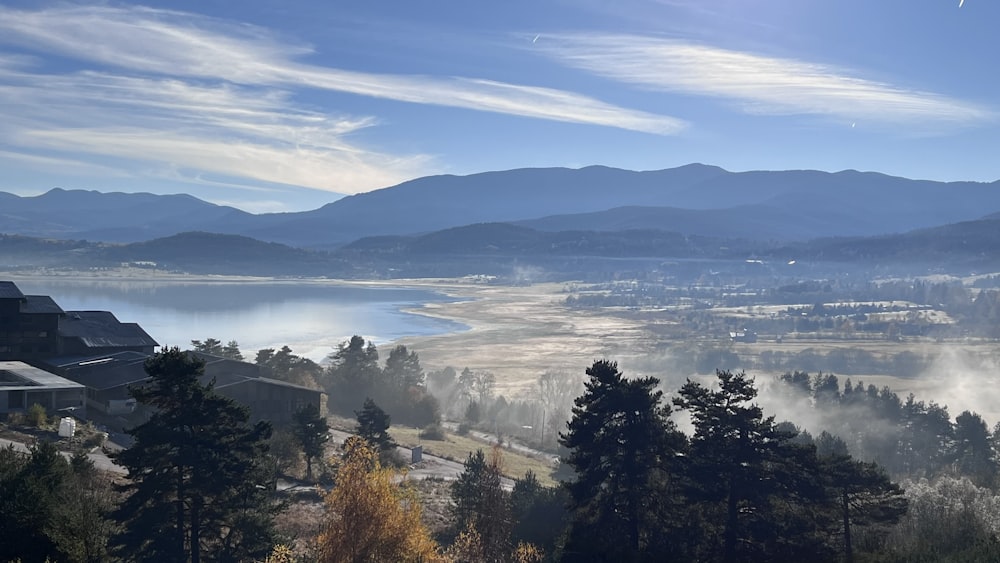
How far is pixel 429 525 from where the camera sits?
980 inches

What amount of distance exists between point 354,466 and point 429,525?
8.31 m

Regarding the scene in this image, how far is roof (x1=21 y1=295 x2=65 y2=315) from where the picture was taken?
125 ft

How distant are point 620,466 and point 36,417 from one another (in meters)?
19.3

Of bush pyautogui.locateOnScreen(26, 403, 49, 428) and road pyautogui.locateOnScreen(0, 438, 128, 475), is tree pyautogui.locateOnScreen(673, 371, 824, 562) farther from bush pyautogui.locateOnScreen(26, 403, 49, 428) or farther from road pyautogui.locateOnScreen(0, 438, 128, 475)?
bush pyautogui.locateOnScreen(26, 403, 49, 428)

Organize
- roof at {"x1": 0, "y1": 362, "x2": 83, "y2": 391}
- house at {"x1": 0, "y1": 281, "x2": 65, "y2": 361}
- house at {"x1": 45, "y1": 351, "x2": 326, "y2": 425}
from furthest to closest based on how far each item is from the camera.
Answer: house at {"x1": 0, "y1": 281, "x2": 65, "y2": 361} → house at {"x1": 45, "y1": 351, "x2": 326, "y2": 425} → roof at {"x1": 0, "y1": 362, "x2": 83, "y2": 391}

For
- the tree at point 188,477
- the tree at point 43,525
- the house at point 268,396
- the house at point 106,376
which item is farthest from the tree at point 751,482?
the house at point 106,376

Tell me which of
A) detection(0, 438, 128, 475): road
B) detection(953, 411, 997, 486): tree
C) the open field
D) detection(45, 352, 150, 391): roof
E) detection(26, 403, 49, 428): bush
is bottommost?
the open field

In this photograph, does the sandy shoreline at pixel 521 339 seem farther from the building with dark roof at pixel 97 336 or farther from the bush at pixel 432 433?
the building with dark roof at pixel 97 336

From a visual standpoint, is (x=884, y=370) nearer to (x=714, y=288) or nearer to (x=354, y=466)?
(x=354, y=466)

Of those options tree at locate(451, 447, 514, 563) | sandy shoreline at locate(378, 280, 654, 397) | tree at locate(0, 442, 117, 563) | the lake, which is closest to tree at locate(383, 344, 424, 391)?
sandy shoreline at locate(378, 280, 654, 397)

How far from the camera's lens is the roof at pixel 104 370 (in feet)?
113

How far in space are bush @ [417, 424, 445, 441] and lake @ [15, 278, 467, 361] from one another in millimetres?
29650

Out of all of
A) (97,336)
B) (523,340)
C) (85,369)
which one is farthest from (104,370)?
(523,340)

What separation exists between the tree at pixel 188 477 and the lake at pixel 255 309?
2302 inches
